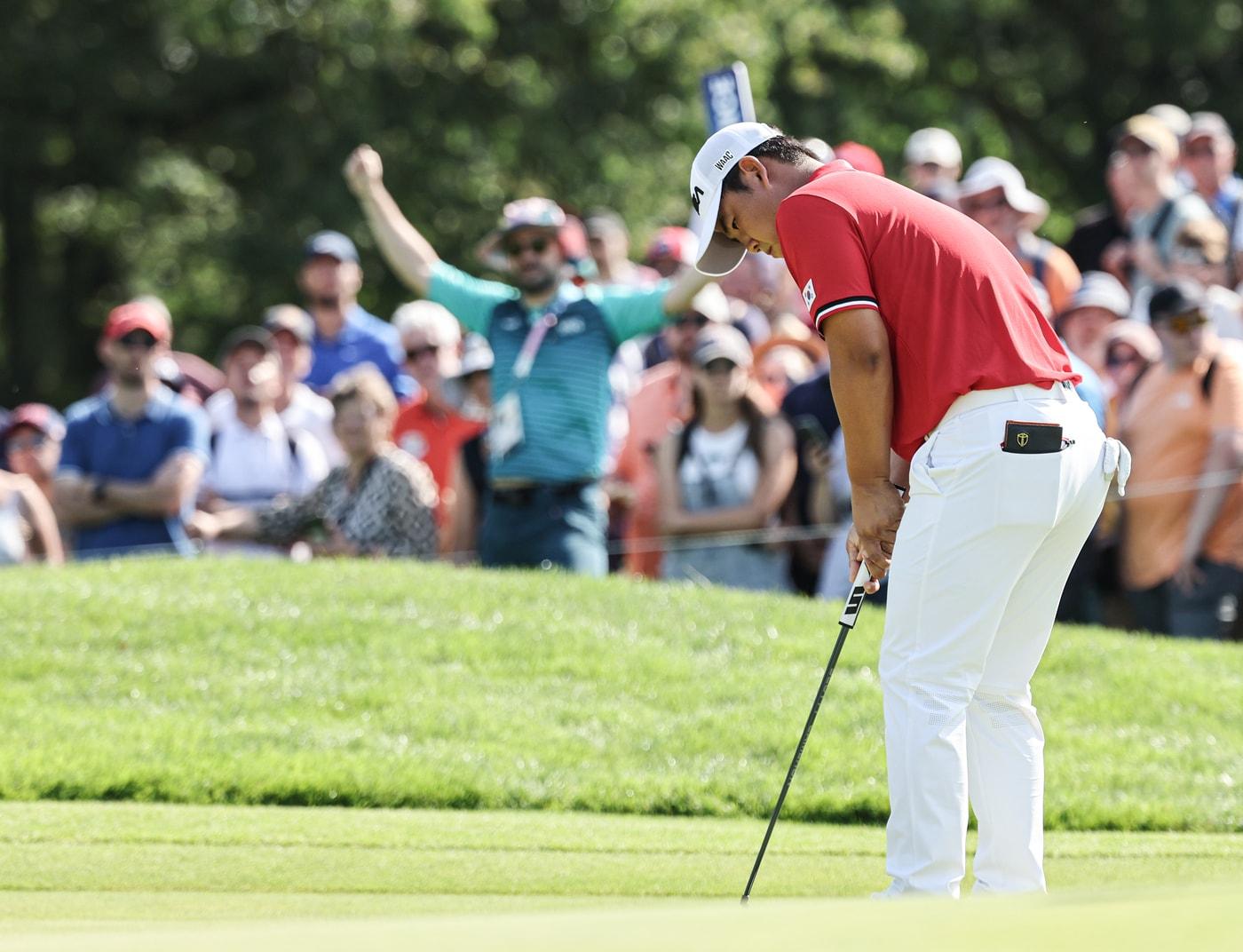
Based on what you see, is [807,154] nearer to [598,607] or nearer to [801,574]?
[598,607]

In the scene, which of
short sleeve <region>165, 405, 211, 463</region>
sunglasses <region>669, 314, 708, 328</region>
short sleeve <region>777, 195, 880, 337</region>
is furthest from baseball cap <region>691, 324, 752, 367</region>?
short sleeve <region>777, 195, 880, 337</region>

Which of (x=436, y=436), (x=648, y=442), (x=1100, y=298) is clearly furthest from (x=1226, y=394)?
(x=436, y=436)

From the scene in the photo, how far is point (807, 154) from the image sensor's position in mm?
5953

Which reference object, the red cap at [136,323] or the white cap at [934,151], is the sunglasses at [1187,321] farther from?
the red cap at [136,323]

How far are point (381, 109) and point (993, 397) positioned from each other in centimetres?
1722

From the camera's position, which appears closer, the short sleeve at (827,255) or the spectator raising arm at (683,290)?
the short sleeve at (827,255)

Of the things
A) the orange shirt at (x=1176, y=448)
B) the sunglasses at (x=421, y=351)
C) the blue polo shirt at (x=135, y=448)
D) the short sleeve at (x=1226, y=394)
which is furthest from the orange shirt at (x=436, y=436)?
the short sleeve at (x=1226, y=394)

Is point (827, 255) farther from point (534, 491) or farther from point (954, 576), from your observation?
point (534, 491)

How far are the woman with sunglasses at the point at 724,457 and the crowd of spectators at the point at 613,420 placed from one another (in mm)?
14

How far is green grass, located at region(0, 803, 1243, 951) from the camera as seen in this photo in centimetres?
521

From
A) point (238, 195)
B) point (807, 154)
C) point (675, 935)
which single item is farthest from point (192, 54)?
point (675, 935)

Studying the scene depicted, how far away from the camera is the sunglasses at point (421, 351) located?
12.9 m

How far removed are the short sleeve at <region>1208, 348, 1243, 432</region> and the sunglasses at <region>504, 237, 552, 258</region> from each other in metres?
3.72

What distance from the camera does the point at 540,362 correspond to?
10969 mm
